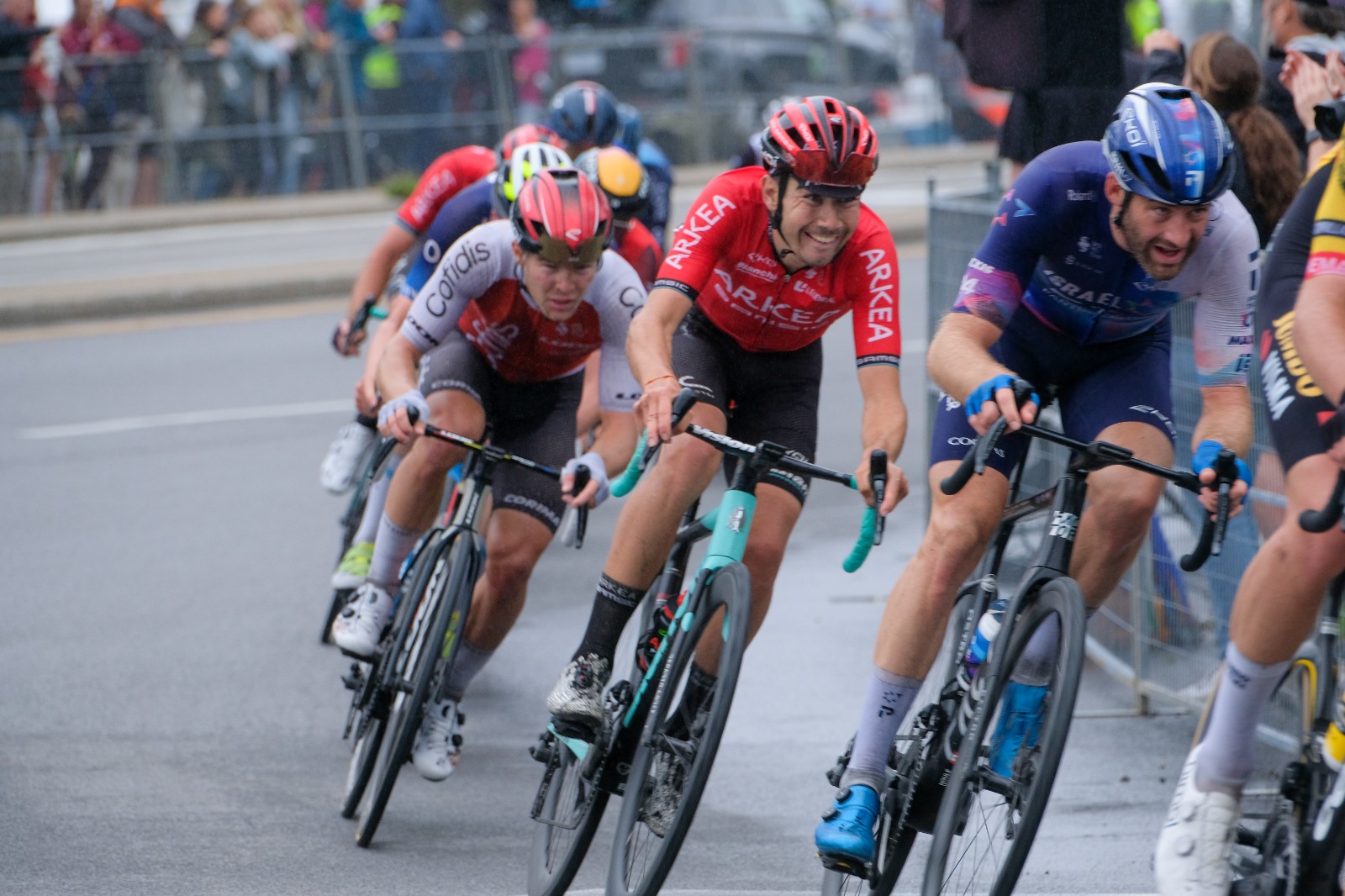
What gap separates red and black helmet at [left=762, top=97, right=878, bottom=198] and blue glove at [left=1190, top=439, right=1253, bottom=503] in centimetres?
117

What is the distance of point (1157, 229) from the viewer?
412 cm

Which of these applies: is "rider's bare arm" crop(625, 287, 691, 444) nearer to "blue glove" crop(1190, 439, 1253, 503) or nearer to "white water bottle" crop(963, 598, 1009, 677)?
"white water bottle" crop(963, 598, 1009, 677)

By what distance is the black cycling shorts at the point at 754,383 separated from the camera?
203 inches

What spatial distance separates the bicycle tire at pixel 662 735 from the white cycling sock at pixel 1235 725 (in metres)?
1.09

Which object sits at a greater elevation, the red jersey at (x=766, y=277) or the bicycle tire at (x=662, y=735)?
the red jersey at (x=766, y=277)

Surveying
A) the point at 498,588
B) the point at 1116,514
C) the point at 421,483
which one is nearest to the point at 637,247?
the point at 421,483

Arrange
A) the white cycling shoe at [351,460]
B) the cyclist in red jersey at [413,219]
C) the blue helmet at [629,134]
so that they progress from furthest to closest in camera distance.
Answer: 1. the blue helmet at [629,134]
2. the white cycling shoe at [351,460]
3. the cyclist in red jersey at [413,219]

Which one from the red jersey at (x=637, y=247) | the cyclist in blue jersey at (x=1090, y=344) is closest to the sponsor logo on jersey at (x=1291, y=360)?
the cyclist in blue jersey at (x=1090, y=344)

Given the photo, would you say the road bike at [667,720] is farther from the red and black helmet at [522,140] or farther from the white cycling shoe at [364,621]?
the red and black helmet at [522,140]

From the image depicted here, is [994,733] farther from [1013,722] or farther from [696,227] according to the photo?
[696,227]

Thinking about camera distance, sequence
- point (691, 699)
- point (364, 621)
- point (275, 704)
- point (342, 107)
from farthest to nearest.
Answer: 1. point (342, 107)
2. point (275, 704)
3. point (364, 621)
4. point (691, 699)

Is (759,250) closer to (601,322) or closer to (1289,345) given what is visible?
(601,322)

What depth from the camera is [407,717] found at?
515cm

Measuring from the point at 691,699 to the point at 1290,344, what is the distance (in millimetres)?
1734
